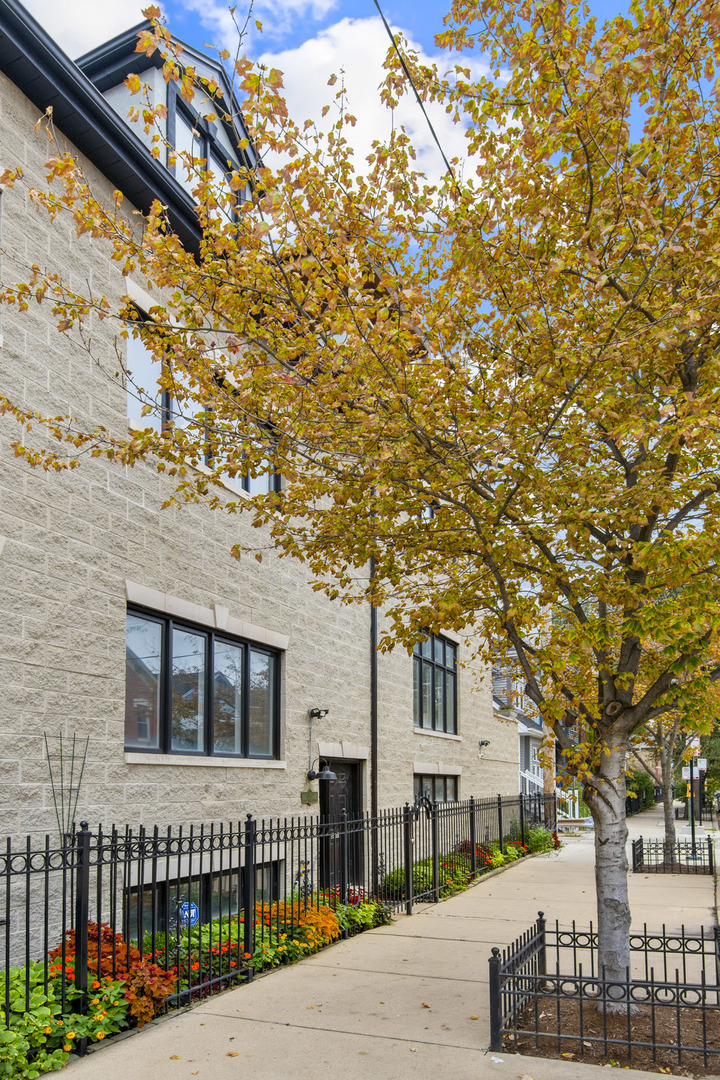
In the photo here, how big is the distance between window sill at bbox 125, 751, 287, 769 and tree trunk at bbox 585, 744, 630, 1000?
14.3ft

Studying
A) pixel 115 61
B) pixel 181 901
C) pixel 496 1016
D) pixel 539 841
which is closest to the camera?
pixel 496 1016

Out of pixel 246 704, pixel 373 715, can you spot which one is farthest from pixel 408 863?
pixel 246 704

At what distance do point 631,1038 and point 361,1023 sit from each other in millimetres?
2132

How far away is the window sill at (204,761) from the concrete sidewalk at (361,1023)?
2323 mm

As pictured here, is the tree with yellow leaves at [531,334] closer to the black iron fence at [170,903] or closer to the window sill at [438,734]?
the black iron fence at [170,903]

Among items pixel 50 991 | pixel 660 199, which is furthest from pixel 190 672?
pixel 660 199

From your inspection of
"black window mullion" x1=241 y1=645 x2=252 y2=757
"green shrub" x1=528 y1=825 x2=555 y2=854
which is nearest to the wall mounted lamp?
"black window mullion" x1=241 y1=645 x2=252 y2=757

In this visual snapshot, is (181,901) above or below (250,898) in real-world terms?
below

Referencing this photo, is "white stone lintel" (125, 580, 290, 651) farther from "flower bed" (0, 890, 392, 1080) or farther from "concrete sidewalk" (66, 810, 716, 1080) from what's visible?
"concrete sidewalk" (66, 810, 716, 1080)

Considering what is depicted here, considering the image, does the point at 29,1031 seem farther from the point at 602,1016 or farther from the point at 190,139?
the point at 190,139

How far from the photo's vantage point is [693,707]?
23.9ft

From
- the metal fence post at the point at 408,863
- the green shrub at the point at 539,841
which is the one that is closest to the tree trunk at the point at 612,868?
the metal fence post at the point at 408,863

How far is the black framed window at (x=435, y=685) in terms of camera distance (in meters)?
18.9

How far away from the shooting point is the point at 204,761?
10.4 m
